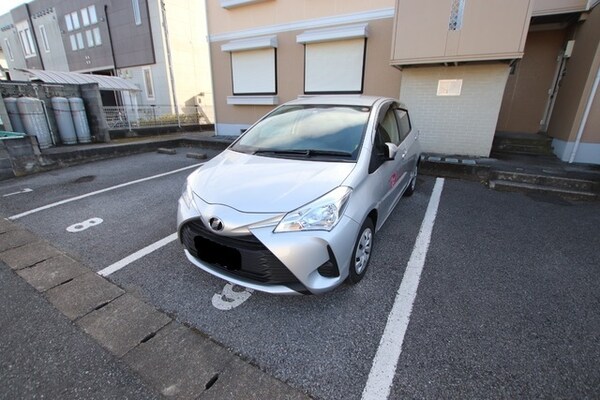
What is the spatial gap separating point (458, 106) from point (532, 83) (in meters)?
2.71

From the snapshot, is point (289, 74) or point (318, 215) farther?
point (289, 74)

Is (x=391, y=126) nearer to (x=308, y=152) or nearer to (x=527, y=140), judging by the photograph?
(x=308, y=152)

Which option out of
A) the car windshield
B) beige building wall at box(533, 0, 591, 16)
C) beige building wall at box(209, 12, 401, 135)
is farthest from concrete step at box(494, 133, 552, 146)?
the car windshield

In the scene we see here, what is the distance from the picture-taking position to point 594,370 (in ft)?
5.31

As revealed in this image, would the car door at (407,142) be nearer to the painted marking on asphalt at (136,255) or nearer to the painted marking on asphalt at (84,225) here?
the painted marking on asphalt at (136,255)

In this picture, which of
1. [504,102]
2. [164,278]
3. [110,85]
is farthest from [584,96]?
[110,85]

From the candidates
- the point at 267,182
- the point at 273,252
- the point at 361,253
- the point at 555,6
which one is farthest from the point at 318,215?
the point at 555,6

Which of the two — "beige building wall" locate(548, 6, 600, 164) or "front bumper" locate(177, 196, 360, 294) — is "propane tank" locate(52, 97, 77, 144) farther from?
"beige building wall" locate(548, 6, 600, 164)

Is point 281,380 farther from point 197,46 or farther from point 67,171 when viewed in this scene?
point 197,46

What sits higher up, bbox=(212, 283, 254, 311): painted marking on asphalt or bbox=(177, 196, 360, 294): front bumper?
bbox=(177, 196, 360, 294): front bumper

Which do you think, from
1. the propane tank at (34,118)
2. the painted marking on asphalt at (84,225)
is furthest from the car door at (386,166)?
the propane tank at (34,118)

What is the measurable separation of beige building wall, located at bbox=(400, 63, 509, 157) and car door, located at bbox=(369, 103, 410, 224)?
3.13 m

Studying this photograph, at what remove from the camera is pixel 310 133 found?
2.86 metres

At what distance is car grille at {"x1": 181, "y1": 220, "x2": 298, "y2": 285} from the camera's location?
1841 millimetres
